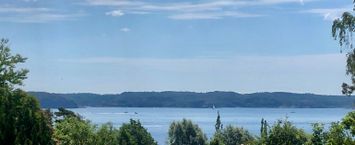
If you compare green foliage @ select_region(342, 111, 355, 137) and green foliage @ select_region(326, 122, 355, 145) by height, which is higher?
green foliage @ select_region(342, 111, 355, 137)

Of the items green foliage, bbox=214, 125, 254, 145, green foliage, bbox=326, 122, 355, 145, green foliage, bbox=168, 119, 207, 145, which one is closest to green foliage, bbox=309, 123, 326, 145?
green foliage, bbox=326, 122, 355, 145

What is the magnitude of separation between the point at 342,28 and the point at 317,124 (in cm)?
1759

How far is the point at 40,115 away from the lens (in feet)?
95.3

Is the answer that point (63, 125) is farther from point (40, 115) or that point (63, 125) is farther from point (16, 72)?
point (40, 115)

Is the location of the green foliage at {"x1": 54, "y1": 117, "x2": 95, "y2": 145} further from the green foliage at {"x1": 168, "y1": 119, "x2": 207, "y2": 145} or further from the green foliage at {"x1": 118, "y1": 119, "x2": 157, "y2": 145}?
the green foliage at {"x1": 168, "y1": 119, "x2": 207, "y2": 145}

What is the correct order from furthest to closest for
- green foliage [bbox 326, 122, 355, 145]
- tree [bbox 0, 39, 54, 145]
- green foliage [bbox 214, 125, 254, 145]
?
green foliage [bbox 214, 125, 254, 145] → tree [bbox 0, 39, 54, 145] → green foliage [bbox 326, 122, 355, 145]

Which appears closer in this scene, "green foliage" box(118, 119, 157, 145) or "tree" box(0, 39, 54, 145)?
"tree" box(0, 39, 54, 145)

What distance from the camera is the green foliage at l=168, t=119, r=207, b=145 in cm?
10906

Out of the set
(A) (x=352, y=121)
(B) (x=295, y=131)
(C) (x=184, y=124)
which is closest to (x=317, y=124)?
(B) (x=295, y=131)

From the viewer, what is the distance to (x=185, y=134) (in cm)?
10912

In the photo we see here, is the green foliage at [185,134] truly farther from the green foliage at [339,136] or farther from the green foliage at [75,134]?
the green foliage at [339,136]

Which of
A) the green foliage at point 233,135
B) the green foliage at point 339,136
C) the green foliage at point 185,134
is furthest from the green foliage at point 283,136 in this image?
the green foliage at point 233,135

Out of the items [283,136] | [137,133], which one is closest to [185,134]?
[137,133]

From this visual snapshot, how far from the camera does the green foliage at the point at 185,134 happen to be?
109062 mm
